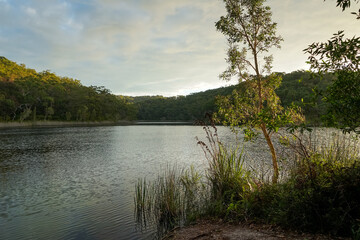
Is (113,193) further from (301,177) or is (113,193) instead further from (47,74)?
(47,74)

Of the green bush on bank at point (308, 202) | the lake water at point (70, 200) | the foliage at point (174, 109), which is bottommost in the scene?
the lake water at point (70, 200)

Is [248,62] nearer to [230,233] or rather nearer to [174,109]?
[230,233]

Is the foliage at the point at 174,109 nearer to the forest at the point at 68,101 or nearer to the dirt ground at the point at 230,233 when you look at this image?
the forest at the point at 68,101

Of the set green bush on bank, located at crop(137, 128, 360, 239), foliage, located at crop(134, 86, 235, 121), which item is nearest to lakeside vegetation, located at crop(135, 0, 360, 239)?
green bush on bank, located at crop(137, 128, 360, 239)

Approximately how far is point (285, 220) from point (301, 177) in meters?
1.11

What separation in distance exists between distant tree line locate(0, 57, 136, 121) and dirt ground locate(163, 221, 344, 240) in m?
87.1

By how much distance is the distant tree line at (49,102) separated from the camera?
83250 millimetres

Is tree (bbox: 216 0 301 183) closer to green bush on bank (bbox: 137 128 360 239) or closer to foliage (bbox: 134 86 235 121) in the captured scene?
green bush on bank (bbox: 137 128 360 239)

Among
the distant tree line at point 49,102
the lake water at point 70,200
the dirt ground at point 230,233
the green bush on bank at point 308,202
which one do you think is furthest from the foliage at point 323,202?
the distant tree line at point 49,102

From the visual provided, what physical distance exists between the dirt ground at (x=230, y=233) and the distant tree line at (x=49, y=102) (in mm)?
87059

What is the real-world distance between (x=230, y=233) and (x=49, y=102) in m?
108

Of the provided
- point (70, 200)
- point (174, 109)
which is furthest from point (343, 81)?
point (174, 109)

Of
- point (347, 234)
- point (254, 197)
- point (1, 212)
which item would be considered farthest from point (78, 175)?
point (347, 234)

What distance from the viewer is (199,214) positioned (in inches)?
278
